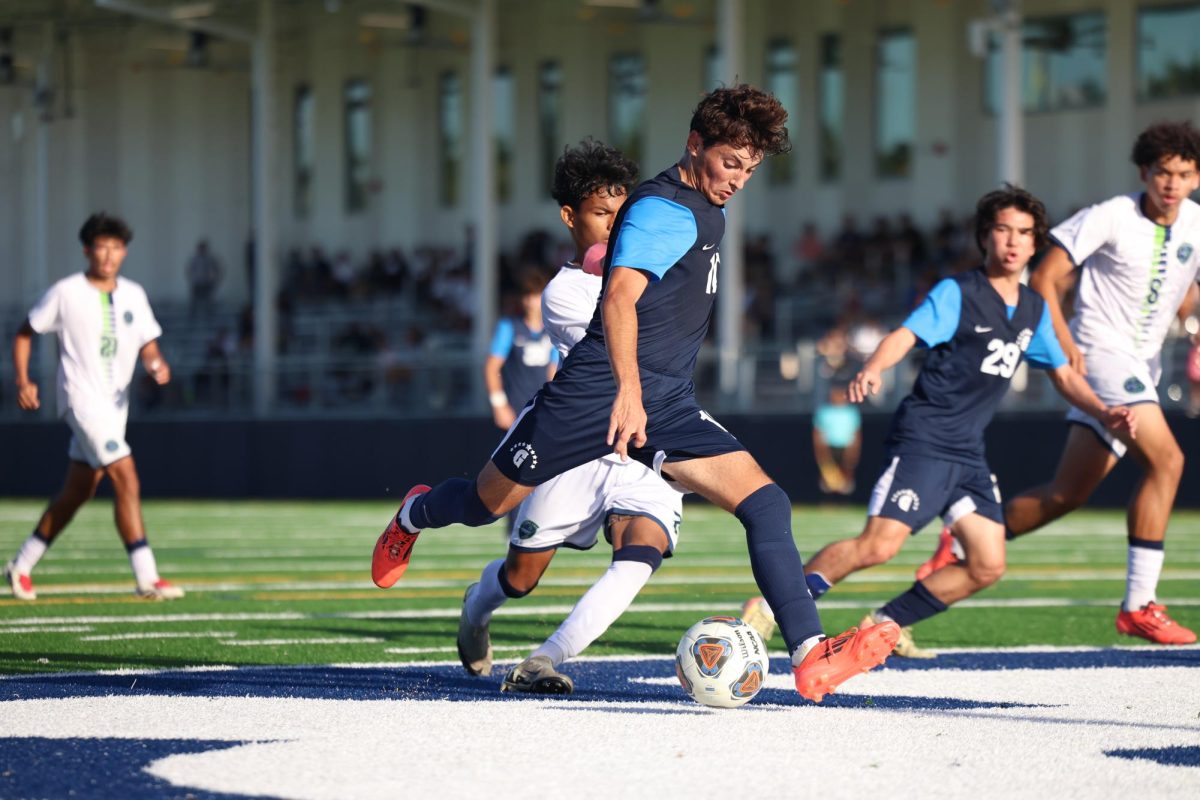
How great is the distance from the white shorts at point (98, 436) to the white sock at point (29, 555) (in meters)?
0.60

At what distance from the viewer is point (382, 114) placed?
39750 millimetres

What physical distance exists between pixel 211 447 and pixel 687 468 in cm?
2264

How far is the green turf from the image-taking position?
8219 mm

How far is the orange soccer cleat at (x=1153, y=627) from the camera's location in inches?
327

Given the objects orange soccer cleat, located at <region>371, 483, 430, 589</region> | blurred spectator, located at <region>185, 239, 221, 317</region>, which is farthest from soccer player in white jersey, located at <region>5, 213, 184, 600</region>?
blurred spectator, located at <region>185, 239, 221, 317</region>

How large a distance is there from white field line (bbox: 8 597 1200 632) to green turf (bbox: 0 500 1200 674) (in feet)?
0.06

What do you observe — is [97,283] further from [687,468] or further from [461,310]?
[461,310]

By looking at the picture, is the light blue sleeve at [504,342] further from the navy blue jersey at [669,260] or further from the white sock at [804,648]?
the white sock at [804,648]

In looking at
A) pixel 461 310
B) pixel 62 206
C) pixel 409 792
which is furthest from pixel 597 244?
pixel 62 206

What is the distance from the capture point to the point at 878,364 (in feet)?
23.9

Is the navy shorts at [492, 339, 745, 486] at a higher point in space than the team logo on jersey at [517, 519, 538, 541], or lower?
higher

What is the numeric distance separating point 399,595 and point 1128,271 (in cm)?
441

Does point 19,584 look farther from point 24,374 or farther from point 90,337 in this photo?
point 90,337

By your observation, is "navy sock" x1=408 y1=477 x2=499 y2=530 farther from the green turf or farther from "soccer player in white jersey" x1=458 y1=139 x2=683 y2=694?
the green turf
